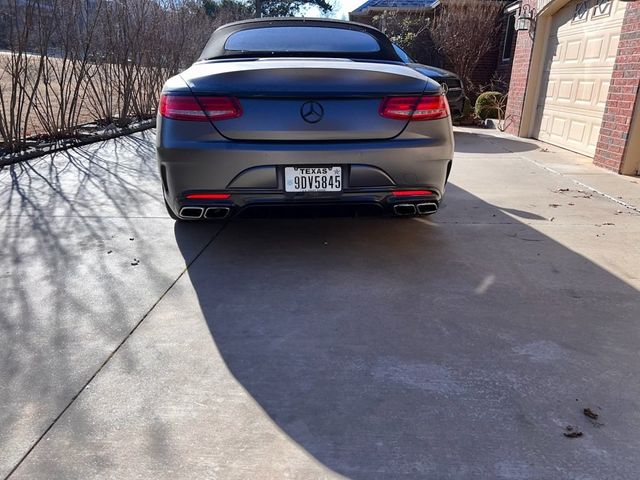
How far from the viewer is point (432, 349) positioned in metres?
2.36

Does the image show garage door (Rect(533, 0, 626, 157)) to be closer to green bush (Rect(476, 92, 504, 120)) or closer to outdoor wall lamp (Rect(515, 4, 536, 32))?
outdoor wall lamp (Rect(515, 4, 536, 32))

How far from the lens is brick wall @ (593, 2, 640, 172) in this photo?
5.89 metres

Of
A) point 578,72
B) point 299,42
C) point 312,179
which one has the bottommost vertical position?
point 312,179

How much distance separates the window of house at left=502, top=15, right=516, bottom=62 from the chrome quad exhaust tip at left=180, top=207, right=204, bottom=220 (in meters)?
12.4

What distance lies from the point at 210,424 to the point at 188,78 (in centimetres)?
201

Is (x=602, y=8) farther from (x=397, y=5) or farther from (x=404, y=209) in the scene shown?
(x=397, y=5)

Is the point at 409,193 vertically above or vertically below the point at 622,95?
below

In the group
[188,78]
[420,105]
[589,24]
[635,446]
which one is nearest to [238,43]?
[188,78]

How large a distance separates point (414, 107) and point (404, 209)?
2.02 ft

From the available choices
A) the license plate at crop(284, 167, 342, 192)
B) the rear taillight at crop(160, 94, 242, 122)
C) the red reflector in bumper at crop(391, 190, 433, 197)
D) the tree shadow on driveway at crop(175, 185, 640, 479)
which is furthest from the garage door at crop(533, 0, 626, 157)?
the rear taillight at crop(160, 94, 242, 122)

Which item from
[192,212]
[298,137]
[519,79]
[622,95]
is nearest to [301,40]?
[298,137]

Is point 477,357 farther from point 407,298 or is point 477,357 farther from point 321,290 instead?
point 321,290

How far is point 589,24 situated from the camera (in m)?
7.37

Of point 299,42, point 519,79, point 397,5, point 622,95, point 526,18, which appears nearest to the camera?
point 299,42
